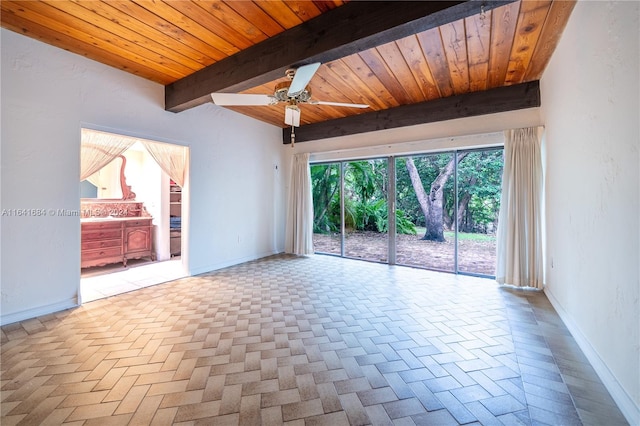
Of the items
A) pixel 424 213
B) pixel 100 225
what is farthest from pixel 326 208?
pixel 100 225

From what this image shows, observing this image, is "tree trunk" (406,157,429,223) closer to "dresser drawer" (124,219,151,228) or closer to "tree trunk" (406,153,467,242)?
"tree trunk" (406,153,467,242)

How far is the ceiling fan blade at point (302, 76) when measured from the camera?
2162 millimetres

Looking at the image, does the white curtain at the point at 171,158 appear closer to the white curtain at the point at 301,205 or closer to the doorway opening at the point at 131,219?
the doorway opening at the point at 131,219

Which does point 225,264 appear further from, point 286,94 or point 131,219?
point 286,94

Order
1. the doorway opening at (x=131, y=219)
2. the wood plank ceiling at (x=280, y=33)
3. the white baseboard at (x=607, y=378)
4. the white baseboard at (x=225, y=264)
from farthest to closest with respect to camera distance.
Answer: the white baseboard at (x=225, y=264)
the doorway opening at (x=131, y=219)
the wood plank ceiling at (x=280, y=33)
the white baseboard at (x=607, y=378)

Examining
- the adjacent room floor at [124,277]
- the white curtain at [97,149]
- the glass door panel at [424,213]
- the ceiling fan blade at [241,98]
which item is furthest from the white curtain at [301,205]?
the white curtain at [97,149]

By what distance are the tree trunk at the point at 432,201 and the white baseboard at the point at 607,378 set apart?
2.53 metres

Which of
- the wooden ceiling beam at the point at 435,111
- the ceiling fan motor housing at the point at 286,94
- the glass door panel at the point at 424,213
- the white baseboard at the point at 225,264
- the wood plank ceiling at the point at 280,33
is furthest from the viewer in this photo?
the glass door panel at the point at 424,213

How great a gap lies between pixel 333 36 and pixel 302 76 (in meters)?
0.40

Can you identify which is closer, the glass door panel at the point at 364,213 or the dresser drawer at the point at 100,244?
the dresser drawer at the point at 100,244

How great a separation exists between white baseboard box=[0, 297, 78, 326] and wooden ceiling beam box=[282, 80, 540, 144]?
4.43 meters

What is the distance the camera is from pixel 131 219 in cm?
469

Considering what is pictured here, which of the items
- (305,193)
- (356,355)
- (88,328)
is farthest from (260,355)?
(305,193)

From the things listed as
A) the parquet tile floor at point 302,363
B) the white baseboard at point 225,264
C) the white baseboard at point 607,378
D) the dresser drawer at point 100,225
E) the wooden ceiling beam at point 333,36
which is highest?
the wooden ceiling beam at point 333,36
